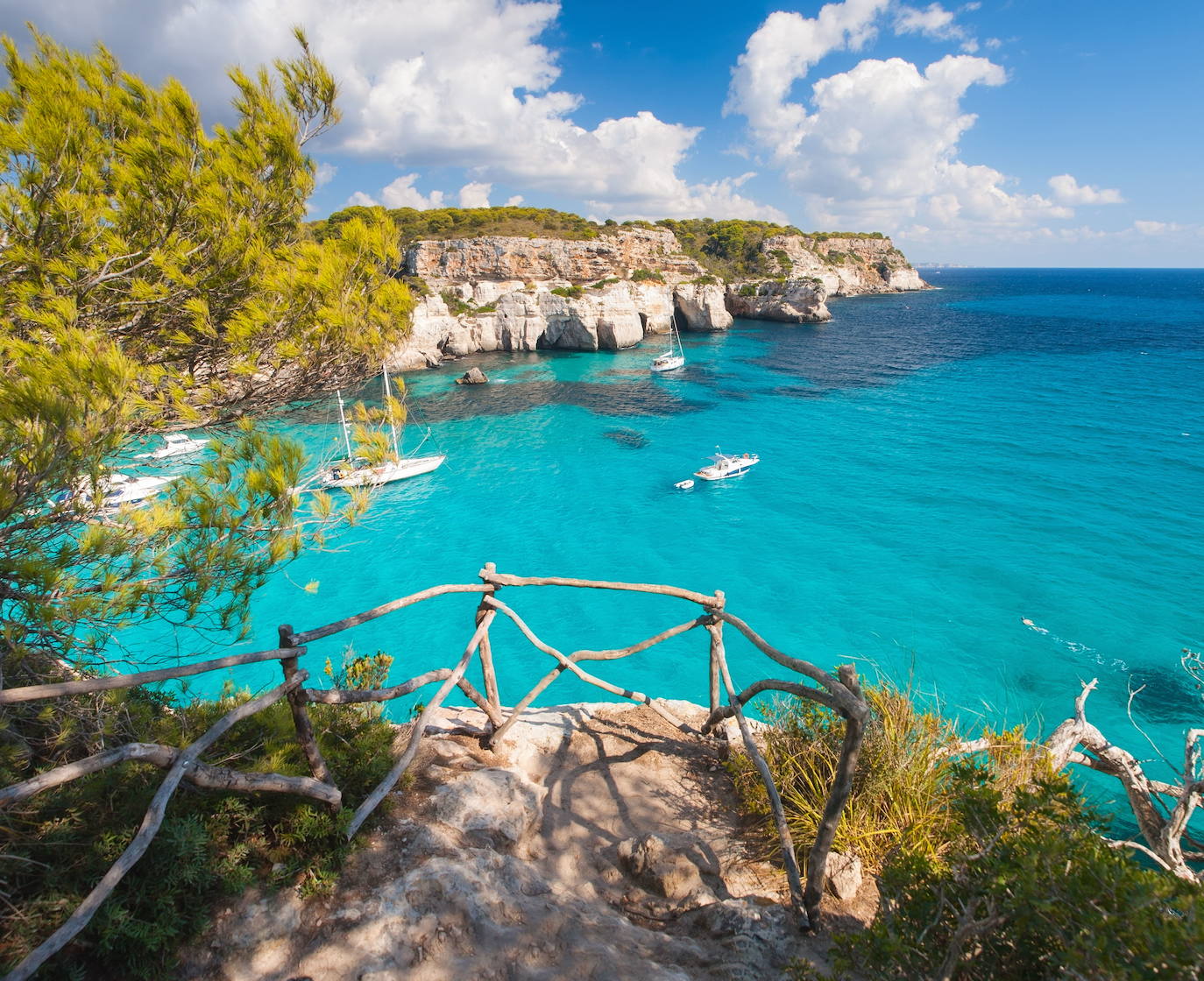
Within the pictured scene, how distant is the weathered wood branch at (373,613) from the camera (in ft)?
12.0

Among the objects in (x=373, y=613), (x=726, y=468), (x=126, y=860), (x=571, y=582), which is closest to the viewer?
(x=126, y=860)

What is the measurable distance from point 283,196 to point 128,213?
111cm

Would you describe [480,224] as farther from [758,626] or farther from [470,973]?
[470,973]

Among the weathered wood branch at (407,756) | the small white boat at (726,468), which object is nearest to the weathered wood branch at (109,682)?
the weathered wood branch at (407,756)

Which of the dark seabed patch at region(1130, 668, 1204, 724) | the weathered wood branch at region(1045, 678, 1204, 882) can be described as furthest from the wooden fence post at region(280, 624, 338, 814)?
the dark seabed patch at region(1130, 668, 1204, 724)

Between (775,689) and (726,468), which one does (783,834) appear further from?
(726,468)

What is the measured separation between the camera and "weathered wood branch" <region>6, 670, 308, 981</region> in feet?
6.60

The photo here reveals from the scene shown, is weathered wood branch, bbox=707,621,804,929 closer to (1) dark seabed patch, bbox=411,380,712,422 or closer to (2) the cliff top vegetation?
(1) dark seabed patch, bbox=411,380,712,422

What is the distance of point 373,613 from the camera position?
14.3 ft

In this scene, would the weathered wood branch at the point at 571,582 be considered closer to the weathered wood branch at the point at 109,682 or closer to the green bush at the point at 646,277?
the weathered wood branch at the point at 109,682

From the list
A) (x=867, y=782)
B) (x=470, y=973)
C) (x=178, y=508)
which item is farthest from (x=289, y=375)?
(x=867, y=782)

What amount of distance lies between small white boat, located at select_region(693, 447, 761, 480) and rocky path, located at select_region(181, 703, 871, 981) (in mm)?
17441

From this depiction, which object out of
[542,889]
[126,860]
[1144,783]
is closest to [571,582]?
[542,889]

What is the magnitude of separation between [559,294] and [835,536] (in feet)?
124
